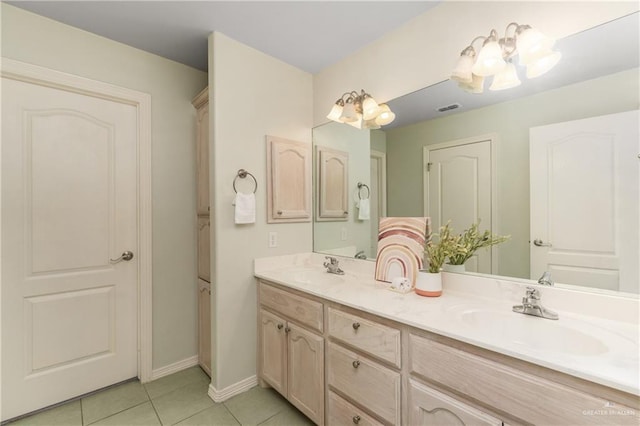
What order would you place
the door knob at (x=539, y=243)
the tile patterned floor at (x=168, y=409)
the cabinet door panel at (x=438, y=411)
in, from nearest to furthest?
the cabinet door panel at (x=438, y=411)
the door knob at (x=539, y=243)
the tile patterned floor at (x=168, y=409)

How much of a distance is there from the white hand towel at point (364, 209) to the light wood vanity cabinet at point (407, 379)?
30.0 inches

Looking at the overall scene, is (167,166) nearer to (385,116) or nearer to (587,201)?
(385,116)

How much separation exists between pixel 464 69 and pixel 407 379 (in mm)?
1473

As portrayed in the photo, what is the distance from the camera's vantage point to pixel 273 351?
185 cm

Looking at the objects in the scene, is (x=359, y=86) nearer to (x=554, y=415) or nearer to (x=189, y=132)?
(x=189, y=132)

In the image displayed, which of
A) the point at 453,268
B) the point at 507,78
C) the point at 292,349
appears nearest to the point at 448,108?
the point at 507,78

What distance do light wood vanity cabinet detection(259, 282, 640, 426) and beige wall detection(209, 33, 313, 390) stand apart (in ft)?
0.83

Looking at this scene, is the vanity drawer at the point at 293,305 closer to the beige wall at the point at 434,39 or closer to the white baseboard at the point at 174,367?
the white baseboard at the point at 174,367

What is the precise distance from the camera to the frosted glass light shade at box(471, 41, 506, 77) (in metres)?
1.30

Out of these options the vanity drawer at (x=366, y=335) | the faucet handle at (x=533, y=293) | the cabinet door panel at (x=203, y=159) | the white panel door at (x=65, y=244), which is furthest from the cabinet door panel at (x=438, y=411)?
the white panel door at (x=65, y=244)

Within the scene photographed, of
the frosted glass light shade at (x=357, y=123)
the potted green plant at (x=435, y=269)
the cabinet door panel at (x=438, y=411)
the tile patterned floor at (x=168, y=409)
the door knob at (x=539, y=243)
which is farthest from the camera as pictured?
the frosted glass light shade at (x=357, y=123)

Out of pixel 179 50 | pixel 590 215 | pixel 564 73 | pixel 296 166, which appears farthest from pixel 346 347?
pixel 179 50

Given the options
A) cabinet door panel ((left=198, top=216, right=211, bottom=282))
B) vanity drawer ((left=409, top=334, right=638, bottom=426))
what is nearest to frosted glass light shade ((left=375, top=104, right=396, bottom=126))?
vanity drawer ((left=409, top=334, right=638, bottom=426))

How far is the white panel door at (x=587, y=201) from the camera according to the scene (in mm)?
1097
